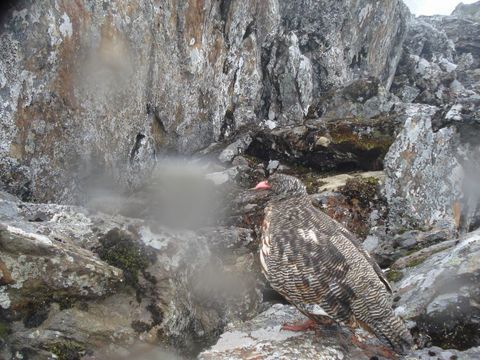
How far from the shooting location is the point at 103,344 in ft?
22.5

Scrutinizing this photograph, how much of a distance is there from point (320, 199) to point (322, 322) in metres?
5.38

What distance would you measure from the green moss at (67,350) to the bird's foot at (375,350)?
14.3 ft

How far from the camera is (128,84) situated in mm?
12352

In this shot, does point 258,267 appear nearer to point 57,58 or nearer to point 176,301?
point 176,301

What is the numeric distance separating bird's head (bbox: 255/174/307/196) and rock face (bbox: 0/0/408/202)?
15.7 feet

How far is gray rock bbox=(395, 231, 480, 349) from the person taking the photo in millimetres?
7215

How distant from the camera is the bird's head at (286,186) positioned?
29.2ft

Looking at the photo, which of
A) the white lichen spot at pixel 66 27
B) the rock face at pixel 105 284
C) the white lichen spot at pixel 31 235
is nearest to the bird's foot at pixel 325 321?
the rock face at pixel 105 284

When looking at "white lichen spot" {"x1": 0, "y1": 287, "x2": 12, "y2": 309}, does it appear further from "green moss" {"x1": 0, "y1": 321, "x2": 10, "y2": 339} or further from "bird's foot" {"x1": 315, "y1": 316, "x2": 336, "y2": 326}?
"bird's foot" {"x1": 315, "y1": 316, "x2": 336, "y2": 326}

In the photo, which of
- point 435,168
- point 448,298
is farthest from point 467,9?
point 448,298

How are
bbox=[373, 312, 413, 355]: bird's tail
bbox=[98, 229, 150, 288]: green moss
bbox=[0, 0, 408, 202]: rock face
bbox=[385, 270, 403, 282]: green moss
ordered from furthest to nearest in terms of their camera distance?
bbox=[0, 0, 408, 202]: rock face, bbox=[385, 270, 403, 282]: green moss, bbox=[98, 229, 150, 288]: green moss, bbox=[373, 312, 413, 355]: bird's tail

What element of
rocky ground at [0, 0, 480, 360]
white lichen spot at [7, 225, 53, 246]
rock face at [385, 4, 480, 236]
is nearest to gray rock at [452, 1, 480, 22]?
rocky ground at [0, 0, 480, 360]

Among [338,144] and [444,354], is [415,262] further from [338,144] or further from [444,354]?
[338,144]

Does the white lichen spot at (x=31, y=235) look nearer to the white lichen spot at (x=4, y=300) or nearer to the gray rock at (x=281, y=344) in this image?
the white lichen spot at (x=4, y=300)
